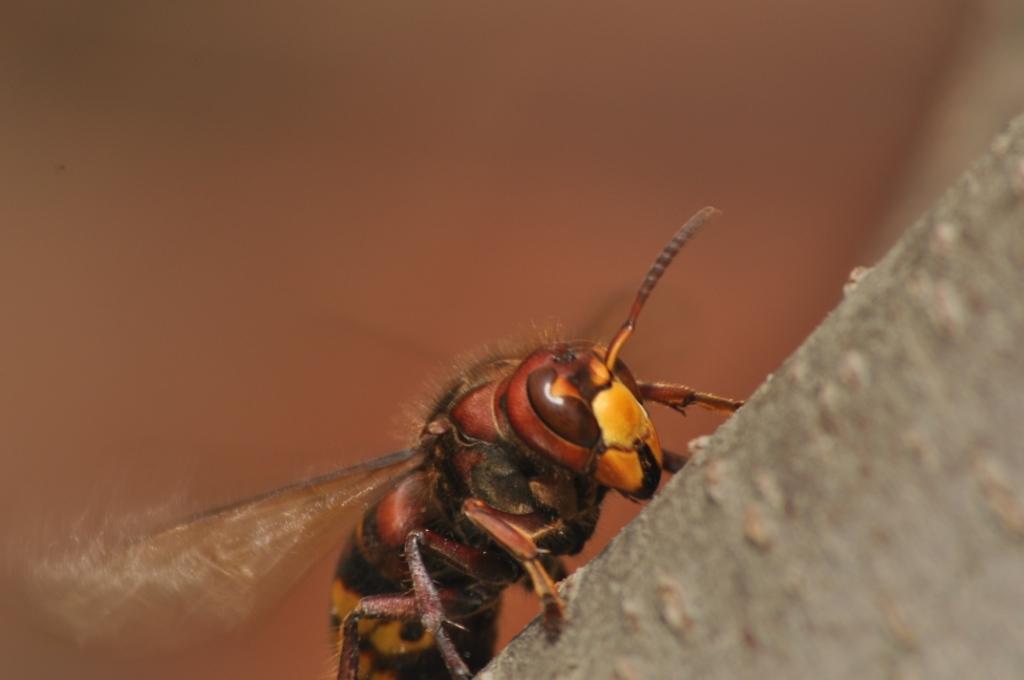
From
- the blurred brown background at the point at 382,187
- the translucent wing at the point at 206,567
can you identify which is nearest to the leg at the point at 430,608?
the translucent wing at the point at 206,567

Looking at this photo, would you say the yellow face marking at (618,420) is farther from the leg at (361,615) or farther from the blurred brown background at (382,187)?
the blurred brown background at (382,187)

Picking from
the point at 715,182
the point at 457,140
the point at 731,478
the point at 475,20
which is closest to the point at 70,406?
the point at 457,140

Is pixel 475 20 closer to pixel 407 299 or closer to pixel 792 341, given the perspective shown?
pixel 407 299

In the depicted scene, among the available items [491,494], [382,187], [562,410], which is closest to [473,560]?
[491,494]

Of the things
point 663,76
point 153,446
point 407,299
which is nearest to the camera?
point 153,446

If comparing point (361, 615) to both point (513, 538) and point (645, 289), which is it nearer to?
point (513, 538)

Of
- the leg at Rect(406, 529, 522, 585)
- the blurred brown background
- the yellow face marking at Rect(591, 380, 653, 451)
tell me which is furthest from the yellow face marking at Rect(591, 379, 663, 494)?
the blurred brown background
